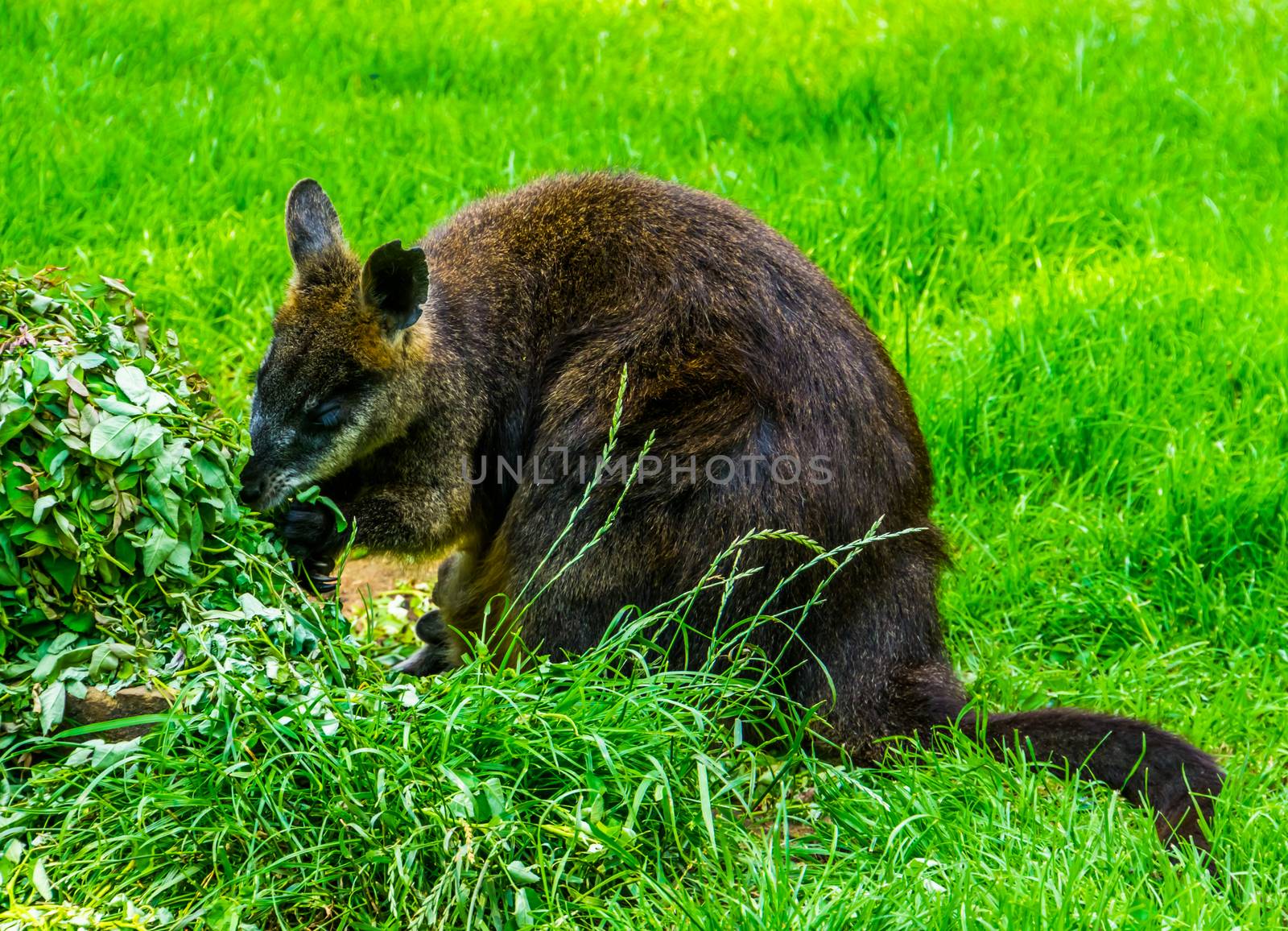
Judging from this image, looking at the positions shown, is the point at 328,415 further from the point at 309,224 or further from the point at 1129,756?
the point at 1129,756

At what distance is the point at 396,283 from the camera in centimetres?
445

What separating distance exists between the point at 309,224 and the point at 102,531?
4.61 feet

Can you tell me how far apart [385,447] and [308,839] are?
1.69m

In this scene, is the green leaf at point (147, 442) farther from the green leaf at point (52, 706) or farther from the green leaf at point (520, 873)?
the green leaf at point (520, 873)

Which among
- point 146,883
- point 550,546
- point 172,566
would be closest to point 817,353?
point 550,546

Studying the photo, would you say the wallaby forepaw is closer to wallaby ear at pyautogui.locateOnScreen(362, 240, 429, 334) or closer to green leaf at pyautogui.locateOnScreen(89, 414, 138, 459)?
wallaby ear at pyautogui.locateOnScreen(362, 240, 429, 334)

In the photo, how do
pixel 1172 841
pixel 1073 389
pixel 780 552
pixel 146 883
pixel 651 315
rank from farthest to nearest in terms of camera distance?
1. pixel 1073 389
2. pixel 651 315
3. pixel 780 552
4. pixel 1172 841
5. pixel 146 883

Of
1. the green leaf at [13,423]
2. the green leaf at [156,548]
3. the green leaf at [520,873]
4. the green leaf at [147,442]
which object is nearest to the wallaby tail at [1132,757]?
the green leaf at [520,873]

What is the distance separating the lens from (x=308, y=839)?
3.41 m

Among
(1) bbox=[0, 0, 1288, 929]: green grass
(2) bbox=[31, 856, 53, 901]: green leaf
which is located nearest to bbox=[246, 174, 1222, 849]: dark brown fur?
(1) bbox=[0, 0, 1288, 929]: green grass

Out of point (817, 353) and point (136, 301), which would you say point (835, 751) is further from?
point (136, 301)

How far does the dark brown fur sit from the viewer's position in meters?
4.29

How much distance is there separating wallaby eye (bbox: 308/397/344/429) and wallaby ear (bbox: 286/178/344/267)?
0.53 meters

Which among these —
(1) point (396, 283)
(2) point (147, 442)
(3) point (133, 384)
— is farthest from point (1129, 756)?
(3) point (133, 384)
